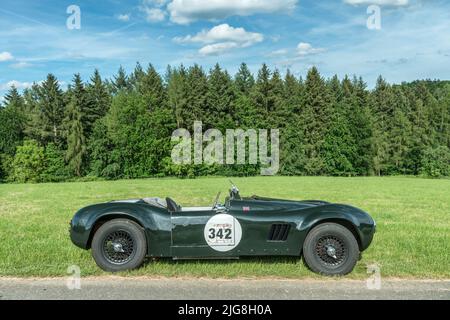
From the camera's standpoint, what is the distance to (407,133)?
207ft

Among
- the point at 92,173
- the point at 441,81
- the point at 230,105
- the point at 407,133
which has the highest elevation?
the point at 441,81

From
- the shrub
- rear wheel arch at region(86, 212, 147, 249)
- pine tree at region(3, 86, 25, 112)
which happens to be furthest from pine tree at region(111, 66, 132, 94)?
rear wheel arch at region(86, 212, 147, 249)

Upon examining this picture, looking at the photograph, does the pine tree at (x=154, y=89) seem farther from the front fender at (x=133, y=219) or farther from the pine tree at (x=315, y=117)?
the front fender at (x=133, y=219)

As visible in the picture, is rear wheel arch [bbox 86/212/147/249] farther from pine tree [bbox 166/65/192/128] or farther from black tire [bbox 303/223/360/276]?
pine tree [bbox 166/65/192/128]

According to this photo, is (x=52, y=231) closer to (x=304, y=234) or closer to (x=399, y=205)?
(x=304, y=234)

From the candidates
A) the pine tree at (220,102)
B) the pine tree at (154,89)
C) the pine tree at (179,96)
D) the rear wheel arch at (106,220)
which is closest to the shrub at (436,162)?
the pine tree at (220,102)

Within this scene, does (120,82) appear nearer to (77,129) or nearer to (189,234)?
(77,129)

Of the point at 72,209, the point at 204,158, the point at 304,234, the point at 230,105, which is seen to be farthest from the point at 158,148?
the point at 304,234

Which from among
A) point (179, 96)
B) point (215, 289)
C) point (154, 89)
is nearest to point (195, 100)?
point (179, 96)

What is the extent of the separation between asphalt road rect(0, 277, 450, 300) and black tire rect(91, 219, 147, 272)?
0.29 m

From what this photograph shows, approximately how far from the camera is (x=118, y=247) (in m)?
5.96

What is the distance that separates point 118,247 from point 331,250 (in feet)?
9.53
